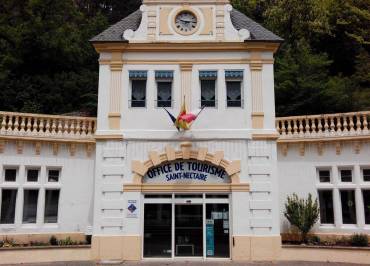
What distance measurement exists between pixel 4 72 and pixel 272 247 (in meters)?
23.0

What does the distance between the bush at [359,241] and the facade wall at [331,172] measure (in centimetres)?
70

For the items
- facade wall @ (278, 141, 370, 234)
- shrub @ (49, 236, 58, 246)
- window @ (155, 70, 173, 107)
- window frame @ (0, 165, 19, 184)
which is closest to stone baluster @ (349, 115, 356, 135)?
facade wall @ (278, 141, 370, 234)

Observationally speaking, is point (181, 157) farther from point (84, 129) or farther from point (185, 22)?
point (185, 22)

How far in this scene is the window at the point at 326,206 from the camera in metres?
18.2

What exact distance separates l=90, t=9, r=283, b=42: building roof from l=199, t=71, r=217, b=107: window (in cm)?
240

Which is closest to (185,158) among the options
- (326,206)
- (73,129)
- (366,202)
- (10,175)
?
(73,129)

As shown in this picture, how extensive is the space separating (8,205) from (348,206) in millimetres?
15193

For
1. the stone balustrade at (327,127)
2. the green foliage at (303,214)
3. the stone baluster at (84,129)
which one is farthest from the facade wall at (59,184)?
the stone balustrade at (327,127)

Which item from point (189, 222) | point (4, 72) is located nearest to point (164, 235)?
point (189, 222)

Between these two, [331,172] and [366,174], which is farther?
[331,172]

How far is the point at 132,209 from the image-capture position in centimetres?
1675

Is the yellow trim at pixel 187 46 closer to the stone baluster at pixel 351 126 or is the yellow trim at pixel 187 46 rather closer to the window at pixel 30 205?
the stone baluster at pixel 351 126

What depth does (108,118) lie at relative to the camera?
17.4 meters

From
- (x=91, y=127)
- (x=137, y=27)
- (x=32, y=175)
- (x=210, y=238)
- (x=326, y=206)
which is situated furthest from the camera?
(x=91, y=127)
